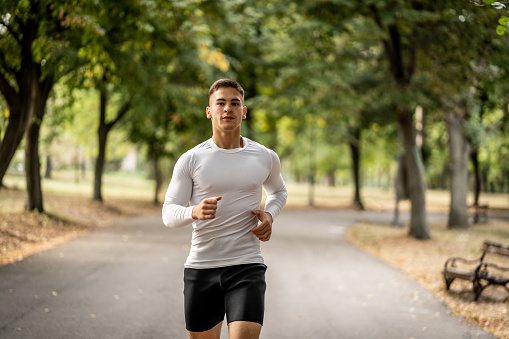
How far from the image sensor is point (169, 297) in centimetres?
776

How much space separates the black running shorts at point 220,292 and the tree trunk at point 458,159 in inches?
686

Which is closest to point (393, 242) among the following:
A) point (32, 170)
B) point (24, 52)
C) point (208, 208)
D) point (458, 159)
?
point (458, 159)

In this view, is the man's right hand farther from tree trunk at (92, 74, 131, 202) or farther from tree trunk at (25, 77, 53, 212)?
tree trunk at (92, 74, 131, 202)

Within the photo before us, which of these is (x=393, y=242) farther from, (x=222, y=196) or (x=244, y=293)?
(x=222, y=196)

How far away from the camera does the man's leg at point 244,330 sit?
2.91 meters

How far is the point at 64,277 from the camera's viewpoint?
8.74 m

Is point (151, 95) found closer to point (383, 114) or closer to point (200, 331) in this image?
point (383, 114)

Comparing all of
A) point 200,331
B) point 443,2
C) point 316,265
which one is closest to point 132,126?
point 316,265

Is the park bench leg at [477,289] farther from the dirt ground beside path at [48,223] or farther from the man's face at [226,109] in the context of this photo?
the dirt ground beside path at [48,223]

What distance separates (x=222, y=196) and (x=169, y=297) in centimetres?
516

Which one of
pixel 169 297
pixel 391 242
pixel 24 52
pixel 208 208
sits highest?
pixel 24 52

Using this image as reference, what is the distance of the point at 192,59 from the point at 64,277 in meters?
11.2

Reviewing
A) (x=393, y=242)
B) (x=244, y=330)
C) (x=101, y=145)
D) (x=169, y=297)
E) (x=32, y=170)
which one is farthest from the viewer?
(x=101, y=145)

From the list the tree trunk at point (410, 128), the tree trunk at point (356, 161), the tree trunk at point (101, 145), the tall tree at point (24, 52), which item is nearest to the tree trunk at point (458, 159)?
the tree trunk at point (410, 128)
